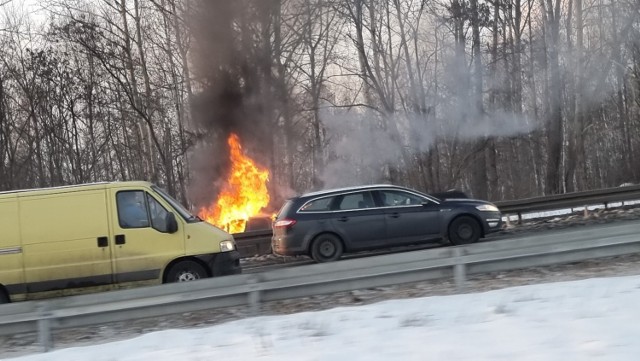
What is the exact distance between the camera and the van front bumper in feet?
29.3

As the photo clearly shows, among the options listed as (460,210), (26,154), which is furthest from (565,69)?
(26,154)

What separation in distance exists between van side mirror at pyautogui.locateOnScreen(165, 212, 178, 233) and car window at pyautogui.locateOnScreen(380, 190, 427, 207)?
14.8 ft

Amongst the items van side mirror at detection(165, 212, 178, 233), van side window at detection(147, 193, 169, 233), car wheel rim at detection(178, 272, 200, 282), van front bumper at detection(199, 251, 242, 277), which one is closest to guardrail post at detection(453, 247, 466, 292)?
van front bumper at detection(199, 251, 242, 277)

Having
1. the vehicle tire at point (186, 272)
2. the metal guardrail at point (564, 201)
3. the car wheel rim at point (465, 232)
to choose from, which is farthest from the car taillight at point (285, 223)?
the metal guardrail at point (564, 201)

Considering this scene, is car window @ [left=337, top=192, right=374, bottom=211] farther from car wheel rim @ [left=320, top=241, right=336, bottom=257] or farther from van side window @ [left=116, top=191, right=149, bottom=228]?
van side window @ [left=116, top=191, right=149, bottom=228]

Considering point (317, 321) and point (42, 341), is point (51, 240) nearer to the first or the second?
point (42, 341)

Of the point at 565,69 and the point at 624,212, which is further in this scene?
the point at 565,69

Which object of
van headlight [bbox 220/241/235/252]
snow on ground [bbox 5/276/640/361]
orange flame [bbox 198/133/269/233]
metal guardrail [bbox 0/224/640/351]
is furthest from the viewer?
orange flame [bbox 198/133/269/233]

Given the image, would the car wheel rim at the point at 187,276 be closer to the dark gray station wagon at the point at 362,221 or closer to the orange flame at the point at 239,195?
the dark gray station wagon at the point at 362,221

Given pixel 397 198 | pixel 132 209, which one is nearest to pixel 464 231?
pixel 397 198

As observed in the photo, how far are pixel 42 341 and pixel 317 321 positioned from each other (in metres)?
2.75

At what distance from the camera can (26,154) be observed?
30.3 meters

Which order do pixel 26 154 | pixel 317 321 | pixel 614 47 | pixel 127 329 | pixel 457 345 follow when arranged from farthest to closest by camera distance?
pixel 26 154 < pixel 614 47 < pixel 127 329 < pixel 317 321 < pixel 457 345

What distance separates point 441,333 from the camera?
16.1 feet
